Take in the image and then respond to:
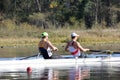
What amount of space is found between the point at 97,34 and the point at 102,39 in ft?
7.08

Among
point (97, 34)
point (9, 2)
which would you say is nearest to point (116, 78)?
point (97, 34)

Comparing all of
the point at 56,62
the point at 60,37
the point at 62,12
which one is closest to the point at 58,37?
the point at 60,37

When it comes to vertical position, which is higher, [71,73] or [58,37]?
[58,37]

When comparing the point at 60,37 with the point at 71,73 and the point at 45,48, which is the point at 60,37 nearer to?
the point at 45,48

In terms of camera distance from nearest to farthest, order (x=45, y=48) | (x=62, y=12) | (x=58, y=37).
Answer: (x=45, y=48)
(x=58, y=37)
(x=62, y=12)

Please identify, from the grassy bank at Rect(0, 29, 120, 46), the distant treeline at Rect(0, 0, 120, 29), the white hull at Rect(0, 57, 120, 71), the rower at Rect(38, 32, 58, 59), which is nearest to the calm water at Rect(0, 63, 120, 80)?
the white hull at Rect(0, 57, 120, 71)

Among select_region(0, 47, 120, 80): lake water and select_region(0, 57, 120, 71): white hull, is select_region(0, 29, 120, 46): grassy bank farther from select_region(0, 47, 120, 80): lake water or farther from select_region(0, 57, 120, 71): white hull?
select_region(0, 47, 120, 80): lake water

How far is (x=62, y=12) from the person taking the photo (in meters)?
78.9

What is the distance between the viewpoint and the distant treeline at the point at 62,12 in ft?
249

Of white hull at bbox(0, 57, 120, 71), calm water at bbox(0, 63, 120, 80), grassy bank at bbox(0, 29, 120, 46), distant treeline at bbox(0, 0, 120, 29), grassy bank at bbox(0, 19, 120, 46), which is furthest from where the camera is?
distant treeline at bbox(0, 0, 120, 29)

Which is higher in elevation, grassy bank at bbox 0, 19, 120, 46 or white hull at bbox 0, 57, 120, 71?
grassy bank at bbox 0, 19, 120, 46

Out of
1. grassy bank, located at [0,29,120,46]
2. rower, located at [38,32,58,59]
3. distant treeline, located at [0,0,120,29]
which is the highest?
distant treeline, located at [0,0,120,29]

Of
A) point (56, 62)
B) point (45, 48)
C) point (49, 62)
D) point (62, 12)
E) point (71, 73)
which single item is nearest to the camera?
point (71, 73)

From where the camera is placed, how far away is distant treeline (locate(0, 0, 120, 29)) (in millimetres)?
76000
